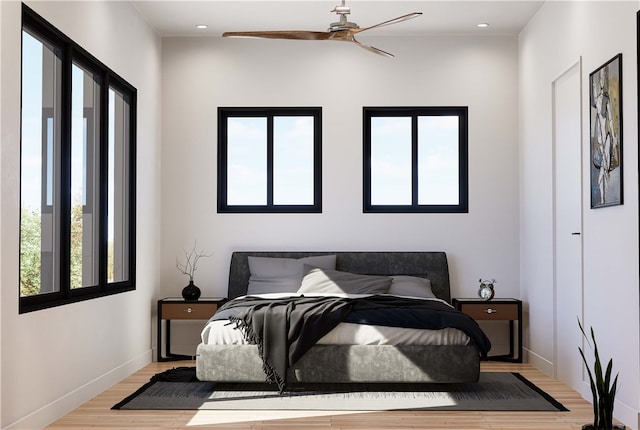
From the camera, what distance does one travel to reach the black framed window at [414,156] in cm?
755

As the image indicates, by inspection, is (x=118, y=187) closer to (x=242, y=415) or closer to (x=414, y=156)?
(x=242, y=415)

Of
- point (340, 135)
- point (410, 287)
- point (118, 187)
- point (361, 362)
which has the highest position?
point (340, 135)

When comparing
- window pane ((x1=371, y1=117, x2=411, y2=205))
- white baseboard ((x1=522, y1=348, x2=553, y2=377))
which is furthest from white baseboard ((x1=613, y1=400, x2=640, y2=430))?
window pane ((x1=371, y1=117, x2=411, y2=205))

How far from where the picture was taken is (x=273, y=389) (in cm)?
559

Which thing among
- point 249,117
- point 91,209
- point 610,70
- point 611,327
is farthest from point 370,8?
point 611,327

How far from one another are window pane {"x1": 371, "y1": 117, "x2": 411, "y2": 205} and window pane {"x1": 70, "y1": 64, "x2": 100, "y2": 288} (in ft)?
9.14

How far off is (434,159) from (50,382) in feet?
13.9

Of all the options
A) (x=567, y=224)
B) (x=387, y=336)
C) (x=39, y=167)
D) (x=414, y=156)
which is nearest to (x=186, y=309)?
(x=387, y=336)

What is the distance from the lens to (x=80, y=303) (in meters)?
5.17

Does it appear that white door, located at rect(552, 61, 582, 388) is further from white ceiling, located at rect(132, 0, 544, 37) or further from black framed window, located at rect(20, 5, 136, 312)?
black framed window, located at rect(20, 5, 136, 312)

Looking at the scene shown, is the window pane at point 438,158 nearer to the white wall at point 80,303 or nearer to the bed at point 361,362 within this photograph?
the bed at point 361,362

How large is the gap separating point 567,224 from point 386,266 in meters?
1.91

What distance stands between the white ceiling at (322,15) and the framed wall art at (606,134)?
1604 mm

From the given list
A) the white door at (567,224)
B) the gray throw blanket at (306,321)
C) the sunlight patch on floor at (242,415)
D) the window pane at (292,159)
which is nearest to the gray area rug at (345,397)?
the sunlight patch on floor at (242,415)
